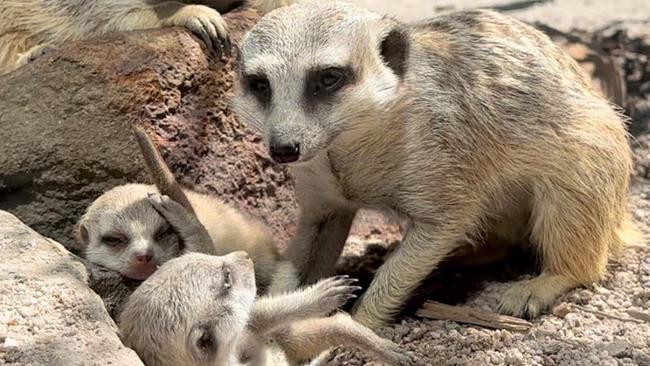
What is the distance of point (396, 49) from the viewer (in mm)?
3617

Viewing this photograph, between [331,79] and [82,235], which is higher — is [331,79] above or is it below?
above

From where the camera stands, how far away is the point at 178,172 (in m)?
4.20

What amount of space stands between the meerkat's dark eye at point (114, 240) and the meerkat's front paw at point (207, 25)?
1.04 metres

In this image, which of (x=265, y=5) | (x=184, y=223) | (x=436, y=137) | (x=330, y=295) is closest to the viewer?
(x=330, y=295)

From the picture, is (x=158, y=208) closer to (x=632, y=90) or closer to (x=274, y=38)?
(x=274, y=38)

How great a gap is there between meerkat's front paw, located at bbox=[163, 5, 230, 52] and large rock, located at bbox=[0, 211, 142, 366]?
1.32 meters

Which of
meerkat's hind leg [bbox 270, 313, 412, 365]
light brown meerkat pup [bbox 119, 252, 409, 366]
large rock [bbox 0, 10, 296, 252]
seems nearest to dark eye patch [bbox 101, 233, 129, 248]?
Answer: large rock [bbox 0, 10, 296, 252]

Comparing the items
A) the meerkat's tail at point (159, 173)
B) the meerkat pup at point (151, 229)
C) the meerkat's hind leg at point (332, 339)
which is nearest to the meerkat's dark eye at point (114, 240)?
the meerkat pup at point (151, 229)

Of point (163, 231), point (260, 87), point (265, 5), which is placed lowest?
point (163, 231)

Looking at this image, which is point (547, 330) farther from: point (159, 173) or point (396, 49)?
point (159, 173)

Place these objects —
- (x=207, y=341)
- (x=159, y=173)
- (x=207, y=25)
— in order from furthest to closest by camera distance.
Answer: (x=207, y=25) < (x=159, y=173) < (x=207, y=341)

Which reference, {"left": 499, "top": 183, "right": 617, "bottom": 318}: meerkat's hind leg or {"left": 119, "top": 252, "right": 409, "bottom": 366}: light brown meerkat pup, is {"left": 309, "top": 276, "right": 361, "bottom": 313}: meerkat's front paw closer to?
{"left": 119, "top": 252, "right": 409, "bottom": 366}: light brown meerkat pup

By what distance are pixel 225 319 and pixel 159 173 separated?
87 centimetres

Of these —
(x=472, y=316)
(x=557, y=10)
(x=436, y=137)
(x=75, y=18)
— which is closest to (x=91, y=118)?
(x=75, y=18)
